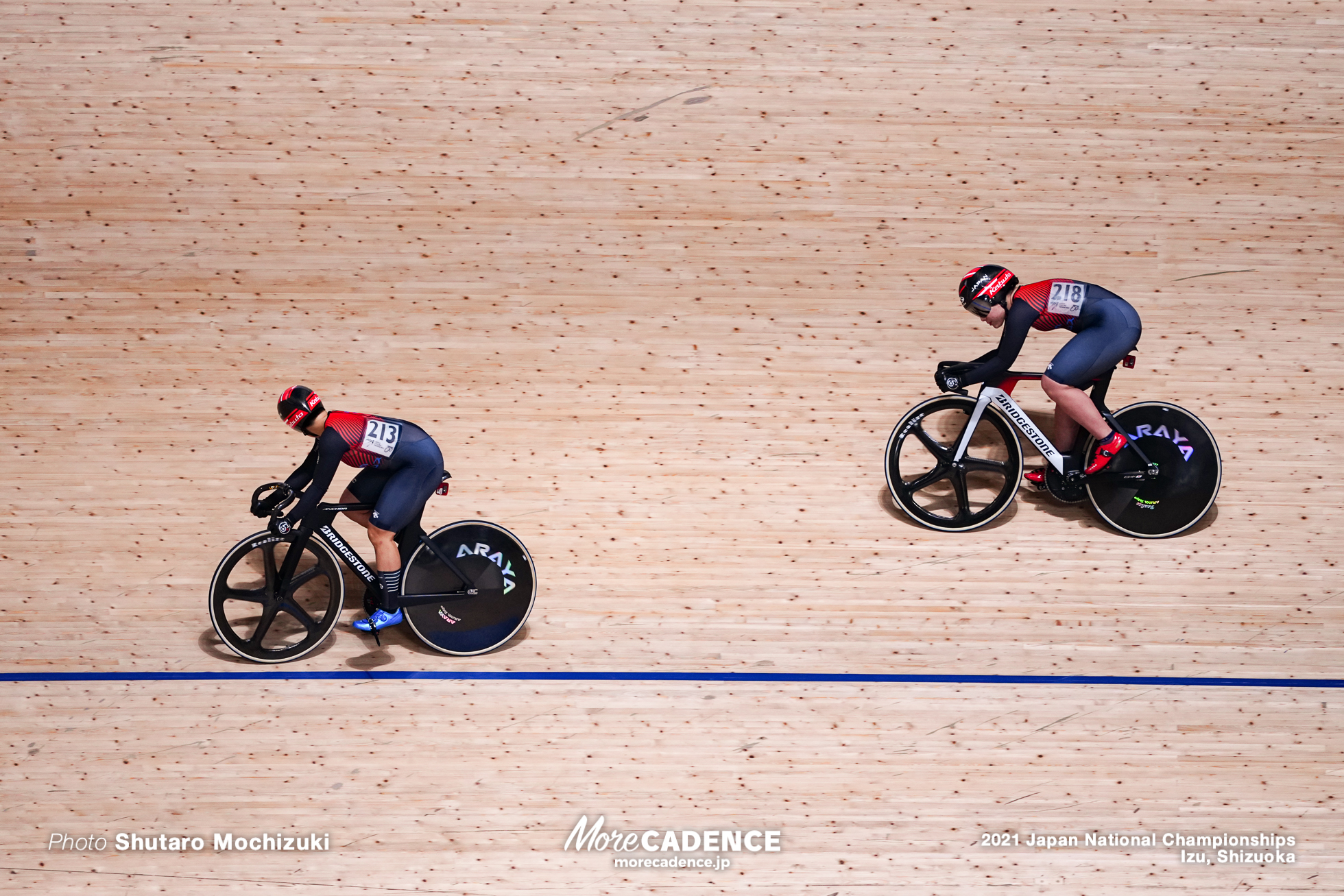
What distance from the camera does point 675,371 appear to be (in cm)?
495

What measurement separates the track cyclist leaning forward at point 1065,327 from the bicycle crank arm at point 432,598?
2058mm

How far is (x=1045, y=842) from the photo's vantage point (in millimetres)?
3145

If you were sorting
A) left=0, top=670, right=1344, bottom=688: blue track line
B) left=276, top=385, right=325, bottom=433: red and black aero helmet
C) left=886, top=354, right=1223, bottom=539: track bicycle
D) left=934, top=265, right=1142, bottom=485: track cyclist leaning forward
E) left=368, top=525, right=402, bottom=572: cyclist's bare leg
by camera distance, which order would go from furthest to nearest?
left=886, top=354, right=1223, bottom=539: track bicycle < left=934, top=265, right=1142, bottom=485: track cyclist leaning forward < left=0, top=670, right=1344, bottom=688: blue track line < left=368, top=525, right=402, bottom=572: cyclist's bare leg < left=276, top=385, right=325, bottom=433: red and black aero helmet

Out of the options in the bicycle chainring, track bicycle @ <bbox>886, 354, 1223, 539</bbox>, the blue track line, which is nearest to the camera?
the blue track line

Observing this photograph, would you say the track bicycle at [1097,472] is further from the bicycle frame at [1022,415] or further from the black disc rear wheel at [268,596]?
the black disc rear wheel at [268,596]

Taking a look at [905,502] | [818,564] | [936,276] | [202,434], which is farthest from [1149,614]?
[202,434]

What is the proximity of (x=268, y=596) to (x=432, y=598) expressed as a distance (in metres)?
Result: 0.58

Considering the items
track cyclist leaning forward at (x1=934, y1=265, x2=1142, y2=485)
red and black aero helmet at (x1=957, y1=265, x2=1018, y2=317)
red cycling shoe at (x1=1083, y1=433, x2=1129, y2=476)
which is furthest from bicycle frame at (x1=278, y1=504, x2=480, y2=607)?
red cycling shoe at (x1=1083, y1=433, x2=1129, y2=476)

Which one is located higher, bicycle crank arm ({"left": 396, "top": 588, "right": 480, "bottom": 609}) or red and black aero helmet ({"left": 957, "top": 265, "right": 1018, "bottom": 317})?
red and black aero helmet ({"left": 957, "top": 265, "right": 1018, "bottom": 317})

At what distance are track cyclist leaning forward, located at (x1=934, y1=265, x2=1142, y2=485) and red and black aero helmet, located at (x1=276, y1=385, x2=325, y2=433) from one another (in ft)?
7.93

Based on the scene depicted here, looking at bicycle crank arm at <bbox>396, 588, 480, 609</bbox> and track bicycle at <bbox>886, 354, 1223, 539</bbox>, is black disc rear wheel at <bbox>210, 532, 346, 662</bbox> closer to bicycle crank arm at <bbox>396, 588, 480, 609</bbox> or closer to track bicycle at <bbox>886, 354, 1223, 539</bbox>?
bicycle crank arm at <bbox>396, 588, 480, 609</bbox>

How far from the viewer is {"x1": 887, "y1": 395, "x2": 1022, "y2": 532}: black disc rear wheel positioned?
4.16m

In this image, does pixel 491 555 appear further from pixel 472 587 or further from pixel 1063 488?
pixel 1063 488

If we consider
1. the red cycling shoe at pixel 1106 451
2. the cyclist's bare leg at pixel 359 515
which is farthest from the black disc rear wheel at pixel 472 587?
the red cycling shoe at pixel 1106 451
